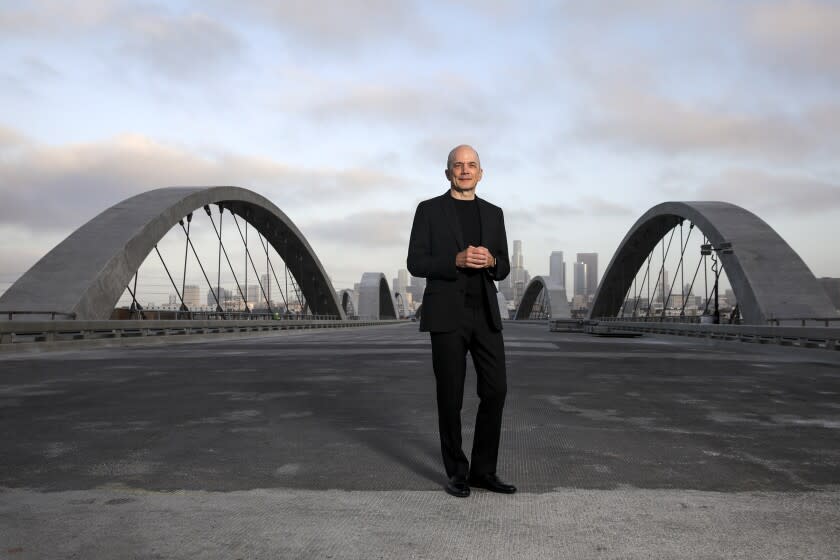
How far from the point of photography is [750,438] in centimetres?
497

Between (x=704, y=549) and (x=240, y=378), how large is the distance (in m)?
7.32

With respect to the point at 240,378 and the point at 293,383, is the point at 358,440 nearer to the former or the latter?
the point at 293,383

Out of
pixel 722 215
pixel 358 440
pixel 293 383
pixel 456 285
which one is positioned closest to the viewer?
pixel 456 285

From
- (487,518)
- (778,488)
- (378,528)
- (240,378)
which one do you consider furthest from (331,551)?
(240,378)

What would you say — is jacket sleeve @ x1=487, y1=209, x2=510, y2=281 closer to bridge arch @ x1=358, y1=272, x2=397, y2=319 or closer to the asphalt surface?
the asphalt surface

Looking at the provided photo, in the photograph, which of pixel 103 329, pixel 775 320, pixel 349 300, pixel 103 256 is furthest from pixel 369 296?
pixel 103 329

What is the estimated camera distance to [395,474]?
3.76 meters

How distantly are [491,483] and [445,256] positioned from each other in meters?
1.07

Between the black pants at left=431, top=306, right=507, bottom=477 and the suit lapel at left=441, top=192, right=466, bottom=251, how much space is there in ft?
1.08

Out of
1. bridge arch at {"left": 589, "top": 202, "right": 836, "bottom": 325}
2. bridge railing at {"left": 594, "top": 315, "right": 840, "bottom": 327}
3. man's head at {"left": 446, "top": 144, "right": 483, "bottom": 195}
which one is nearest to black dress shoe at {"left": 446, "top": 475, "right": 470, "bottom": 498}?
man's head at {"left": 446, "top": 144, "right": 483, "bottom": 195}

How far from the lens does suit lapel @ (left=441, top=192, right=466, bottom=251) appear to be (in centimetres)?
353

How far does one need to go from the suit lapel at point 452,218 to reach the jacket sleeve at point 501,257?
173 mm

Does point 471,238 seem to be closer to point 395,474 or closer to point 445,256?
point 445,256

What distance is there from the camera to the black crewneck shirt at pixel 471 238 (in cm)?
350
